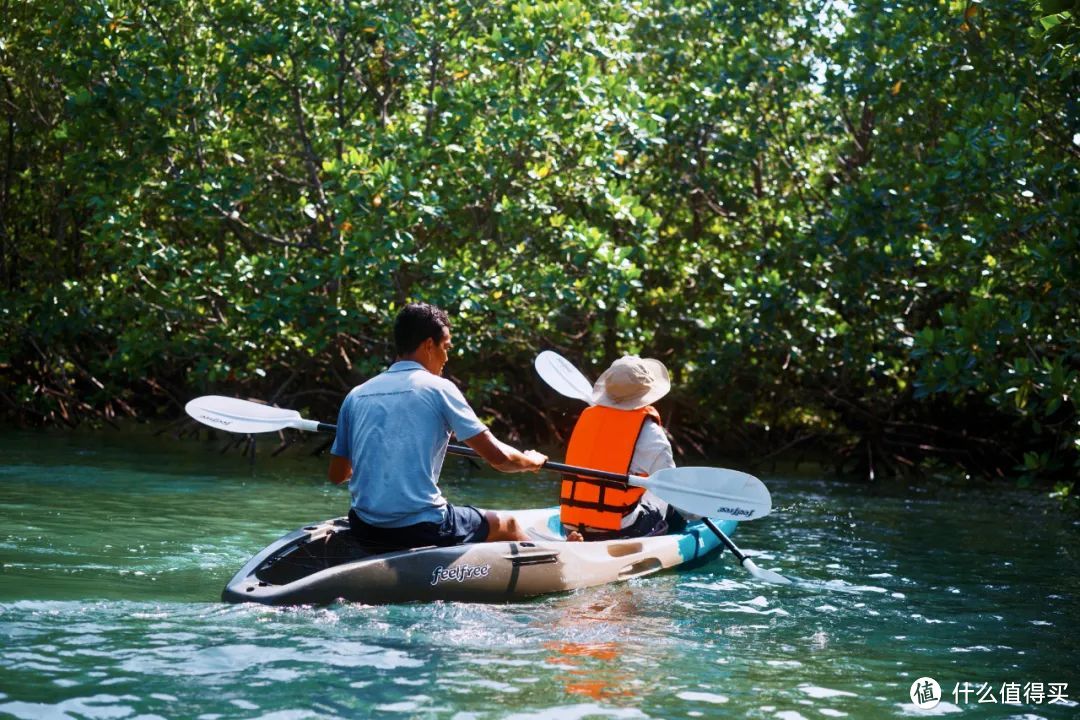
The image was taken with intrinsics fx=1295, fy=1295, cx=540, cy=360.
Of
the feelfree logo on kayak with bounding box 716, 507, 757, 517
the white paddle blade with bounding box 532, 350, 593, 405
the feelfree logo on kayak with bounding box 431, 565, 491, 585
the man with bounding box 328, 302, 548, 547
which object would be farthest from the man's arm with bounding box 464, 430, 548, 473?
the white paddle blade with bounding box 532, 350, 593, 405

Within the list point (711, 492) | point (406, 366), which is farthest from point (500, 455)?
point (711, 492)

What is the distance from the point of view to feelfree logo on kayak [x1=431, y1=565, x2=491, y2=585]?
541cm

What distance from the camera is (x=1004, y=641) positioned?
5.49 metres

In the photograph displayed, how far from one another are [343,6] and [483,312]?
288 cm

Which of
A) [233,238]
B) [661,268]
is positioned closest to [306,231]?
[233,238]

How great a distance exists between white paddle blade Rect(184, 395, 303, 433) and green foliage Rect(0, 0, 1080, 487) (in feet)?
12.4

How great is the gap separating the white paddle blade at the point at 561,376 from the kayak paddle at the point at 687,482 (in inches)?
46.3

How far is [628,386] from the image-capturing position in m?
6.54

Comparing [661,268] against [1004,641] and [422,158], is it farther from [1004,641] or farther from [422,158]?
[1004,641]

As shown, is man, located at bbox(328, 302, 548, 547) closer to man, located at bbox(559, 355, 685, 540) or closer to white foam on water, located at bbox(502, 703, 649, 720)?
man, located at bbox(559, 355, 685, 540)

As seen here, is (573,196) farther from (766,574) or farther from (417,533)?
(417,533)

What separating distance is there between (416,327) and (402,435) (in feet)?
1.47

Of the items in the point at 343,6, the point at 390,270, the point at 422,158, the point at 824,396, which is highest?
the point at 343,6

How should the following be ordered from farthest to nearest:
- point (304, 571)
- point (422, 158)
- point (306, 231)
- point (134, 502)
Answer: point (306, 231) → point (422, 158) → point (134, 502) → point (304, 571)
